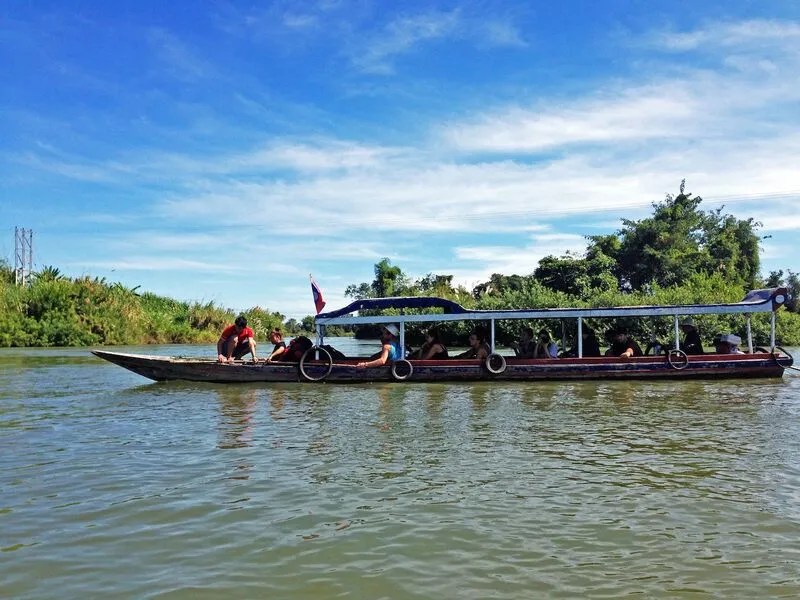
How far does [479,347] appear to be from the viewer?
1636 cm

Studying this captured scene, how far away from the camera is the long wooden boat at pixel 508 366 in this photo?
15.6 metres

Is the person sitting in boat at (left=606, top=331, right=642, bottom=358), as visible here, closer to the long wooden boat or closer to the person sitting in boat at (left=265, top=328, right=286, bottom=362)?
the long wooden boat

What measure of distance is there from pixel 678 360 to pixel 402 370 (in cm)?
614

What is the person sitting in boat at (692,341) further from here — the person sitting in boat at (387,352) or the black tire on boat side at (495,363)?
the person sitting in boat at (387,352)

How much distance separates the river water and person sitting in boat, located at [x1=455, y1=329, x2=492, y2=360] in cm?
492

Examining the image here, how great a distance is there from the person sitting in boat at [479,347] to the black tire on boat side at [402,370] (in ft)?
5.32

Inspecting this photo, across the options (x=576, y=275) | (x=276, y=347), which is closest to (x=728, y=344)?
(x=276, y=347)

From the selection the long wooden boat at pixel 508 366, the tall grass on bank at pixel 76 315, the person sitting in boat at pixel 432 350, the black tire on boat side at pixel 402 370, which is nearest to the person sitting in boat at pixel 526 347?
the long wooden boat at pixel 508 366

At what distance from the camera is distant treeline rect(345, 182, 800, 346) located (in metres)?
29.7

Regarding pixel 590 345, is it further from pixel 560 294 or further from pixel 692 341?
pixel 560 294

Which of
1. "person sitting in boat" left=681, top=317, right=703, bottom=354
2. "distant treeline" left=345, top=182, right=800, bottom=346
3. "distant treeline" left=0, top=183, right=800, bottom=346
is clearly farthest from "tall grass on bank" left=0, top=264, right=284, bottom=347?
"person sitting in boat" left=681, top=317, right=703, bottom=354

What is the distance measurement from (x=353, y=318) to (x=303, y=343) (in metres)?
1.31

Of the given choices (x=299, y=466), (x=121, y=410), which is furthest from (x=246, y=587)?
(x=121, y=410)

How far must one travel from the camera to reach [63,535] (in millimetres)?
5113
